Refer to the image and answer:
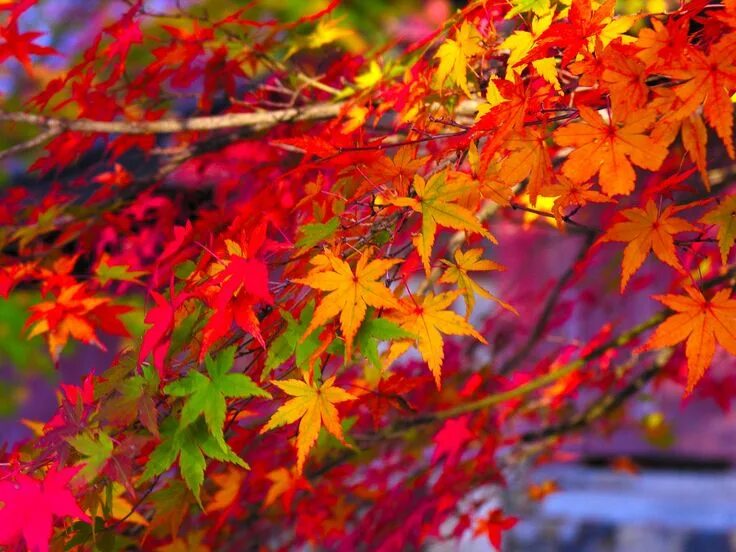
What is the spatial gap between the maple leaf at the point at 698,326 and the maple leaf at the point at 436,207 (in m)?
0.28

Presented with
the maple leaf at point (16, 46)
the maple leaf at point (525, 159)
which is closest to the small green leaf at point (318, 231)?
the maple leaf at point (525, 159)

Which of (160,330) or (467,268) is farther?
(467,268)

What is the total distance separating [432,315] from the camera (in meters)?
1.40

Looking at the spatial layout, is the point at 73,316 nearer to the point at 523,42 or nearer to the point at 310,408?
the point at 310,408

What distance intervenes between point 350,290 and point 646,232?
46cm

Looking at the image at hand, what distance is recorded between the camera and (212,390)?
131cm

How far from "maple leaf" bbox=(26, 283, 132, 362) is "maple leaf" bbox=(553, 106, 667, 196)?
1.06 meters

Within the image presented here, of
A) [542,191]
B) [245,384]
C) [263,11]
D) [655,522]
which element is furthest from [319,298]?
[263,11]

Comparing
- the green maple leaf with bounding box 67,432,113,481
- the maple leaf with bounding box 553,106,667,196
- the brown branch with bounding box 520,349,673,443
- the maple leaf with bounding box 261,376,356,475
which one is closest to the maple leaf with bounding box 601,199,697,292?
the maple leaf with bounding box 553,106,667,196

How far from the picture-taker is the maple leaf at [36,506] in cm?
127

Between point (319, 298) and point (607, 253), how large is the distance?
5.50m

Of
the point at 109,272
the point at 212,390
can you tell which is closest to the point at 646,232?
the point at 212,390

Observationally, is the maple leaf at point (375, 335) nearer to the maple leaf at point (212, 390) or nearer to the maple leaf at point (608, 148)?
the maple leaf at point (212, 390)

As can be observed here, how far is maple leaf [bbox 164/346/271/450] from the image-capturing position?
1.29m
